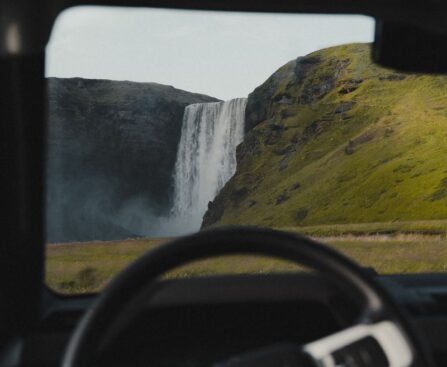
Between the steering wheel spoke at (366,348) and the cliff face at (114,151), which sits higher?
the steering wheel spoke at (366,348)

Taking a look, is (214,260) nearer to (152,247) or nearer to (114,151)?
(152,247)

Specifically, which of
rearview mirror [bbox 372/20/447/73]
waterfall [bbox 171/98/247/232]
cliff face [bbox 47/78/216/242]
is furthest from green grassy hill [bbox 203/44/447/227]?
rearview mirror [bbox 372/20/447/73]

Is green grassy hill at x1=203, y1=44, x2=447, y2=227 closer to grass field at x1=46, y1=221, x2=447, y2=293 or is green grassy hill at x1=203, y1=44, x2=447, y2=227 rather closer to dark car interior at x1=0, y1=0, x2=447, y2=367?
grass field at x1=46, y1=221, x2=447, y2=293

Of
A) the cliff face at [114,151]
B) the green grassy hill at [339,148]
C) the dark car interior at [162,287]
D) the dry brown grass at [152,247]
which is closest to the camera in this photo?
the dark car interior at [162,287]

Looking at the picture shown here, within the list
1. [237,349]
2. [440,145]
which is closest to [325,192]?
[440,145]

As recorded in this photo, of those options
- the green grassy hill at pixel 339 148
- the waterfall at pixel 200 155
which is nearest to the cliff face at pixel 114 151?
the waterfall at pixel 200 155

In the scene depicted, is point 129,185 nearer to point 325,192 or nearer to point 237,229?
point 325,192

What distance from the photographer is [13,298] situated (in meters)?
2.68

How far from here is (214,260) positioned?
1918 mm

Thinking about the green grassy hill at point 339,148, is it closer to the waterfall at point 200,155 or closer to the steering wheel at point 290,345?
the waterfall at point 200,155

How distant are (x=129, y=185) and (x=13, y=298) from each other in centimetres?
5277

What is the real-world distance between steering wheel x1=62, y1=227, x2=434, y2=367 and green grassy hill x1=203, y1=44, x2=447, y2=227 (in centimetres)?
4889

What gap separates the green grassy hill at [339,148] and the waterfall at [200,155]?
329 cm

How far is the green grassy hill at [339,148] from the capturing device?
58500 millimetres
